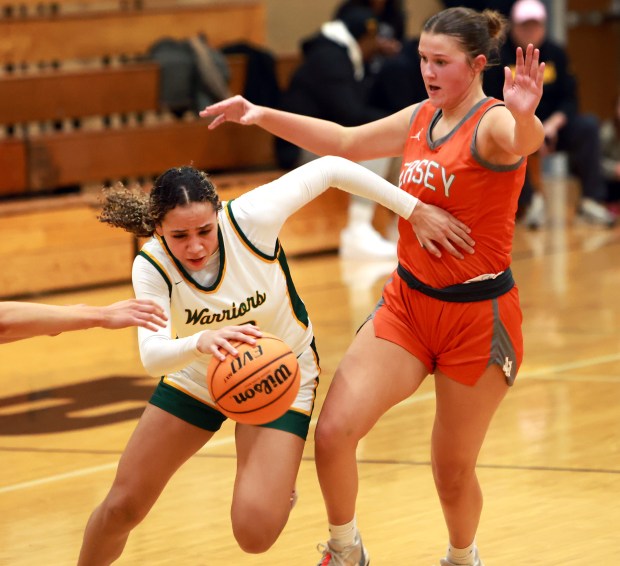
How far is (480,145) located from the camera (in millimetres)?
3939

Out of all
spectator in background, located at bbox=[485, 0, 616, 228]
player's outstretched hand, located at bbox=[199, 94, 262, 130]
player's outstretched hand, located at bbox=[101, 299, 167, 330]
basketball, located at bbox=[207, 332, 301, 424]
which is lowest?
spectator in background, located at bbox=[485, 0, 616, 228]

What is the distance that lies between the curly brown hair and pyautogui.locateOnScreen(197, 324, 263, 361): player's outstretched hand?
40cm

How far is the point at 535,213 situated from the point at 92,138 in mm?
4258

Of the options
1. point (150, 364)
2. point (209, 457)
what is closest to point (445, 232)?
point (150, 364)

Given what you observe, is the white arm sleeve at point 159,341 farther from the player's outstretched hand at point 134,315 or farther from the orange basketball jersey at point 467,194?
the orange basketball jersey at point 467,194

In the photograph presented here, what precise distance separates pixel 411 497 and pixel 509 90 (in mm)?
1870

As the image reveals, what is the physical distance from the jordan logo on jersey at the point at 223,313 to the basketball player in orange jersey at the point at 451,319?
346 millimetres

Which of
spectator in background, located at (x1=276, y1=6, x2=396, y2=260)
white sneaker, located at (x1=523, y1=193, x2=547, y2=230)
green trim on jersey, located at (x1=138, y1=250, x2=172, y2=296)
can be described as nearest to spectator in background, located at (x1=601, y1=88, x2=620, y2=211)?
white sneaker, located at (x1=523, y1=193, x2=547, y2=230)

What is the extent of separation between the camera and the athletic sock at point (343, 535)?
4.02 metres

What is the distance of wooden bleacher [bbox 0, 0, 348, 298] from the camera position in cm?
988

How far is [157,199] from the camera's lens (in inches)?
150

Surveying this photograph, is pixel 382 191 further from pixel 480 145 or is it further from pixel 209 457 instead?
pixel 209 457

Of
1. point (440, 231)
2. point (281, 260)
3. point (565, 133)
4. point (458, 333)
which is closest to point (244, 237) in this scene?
point (281, 260)

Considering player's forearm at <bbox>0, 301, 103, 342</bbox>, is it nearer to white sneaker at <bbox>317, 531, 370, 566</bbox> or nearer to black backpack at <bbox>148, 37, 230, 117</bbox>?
white sneaker at <bbox>317, 531, 370, 566</bbox>
